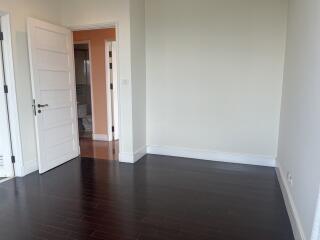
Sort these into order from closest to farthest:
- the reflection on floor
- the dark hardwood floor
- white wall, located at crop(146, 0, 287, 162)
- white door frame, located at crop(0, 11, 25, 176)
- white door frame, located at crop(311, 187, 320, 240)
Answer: white door frame, located at crop(311, 187, 320, 240)
the dark hardwood floor
white door frame, located at crop(0, 11, 25, 176)
white wall, located at crop(146, 0, 287, 162)
the reflection on floor

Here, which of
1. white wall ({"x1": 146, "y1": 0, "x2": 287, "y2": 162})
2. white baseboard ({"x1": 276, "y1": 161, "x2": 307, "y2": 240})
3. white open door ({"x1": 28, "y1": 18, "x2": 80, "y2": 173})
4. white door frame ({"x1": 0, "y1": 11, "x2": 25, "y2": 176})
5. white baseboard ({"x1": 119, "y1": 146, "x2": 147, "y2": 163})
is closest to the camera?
white baseboard ({"x1": 276, "y1": 161, "x2": 307, "y2": 240})

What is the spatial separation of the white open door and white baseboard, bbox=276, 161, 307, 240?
3.16m

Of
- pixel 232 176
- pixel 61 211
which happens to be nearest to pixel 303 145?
pixel 232 176

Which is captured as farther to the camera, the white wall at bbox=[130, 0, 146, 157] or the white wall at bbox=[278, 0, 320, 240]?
the white wall at bbox=[130, 0, 146, 157]

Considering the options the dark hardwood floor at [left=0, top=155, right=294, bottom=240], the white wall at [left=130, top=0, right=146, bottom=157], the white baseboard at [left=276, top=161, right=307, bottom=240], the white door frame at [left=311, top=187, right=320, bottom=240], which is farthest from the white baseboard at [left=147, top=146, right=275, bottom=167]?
the white door frame at [left=311, top=187, right=320, bottom=240]

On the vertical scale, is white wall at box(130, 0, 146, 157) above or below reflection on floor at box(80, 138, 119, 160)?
above

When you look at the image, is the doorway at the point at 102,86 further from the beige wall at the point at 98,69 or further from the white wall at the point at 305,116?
the white wall at the point at 305,116

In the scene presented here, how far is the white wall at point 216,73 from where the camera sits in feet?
11.7

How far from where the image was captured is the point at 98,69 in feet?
16.9

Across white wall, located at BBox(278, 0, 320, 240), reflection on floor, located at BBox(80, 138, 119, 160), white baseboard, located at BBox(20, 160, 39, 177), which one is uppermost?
white wall, located at BBox(278, 0, 320, 240)

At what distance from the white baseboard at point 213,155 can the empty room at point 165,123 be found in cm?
2

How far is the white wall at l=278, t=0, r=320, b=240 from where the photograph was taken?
1727 mm

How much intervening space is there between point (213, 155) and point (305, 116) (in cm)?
214

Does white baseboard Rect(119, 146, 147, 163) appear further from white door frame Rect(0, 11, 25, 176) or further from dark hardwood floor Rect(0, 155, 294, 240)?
white door frame Rect(0, 11, 25, 176)
